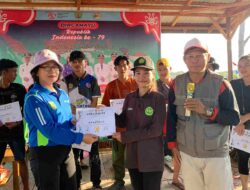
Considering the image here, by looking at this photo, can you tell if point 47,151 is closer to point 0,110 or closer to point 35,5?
point 0,110

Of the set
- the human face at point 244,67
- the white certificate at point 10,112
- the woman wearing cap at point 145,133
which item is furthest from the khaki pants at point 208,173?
the white certificate at point 10,112

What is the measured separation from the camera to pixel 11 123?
4133 mm

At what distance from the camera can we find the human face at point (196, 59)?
2.54 m

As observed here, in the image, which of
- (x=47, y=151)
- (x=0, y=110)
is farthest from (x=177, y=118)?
(x=0, y=110)

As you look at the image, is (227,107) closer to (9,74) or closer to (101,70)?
(9,74)

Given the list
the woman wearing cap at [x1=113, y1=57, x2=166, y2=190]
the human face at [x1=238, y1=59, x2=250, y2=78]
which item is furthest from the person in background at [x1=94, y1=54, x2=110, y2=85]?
the woman wearing cap at [x1=113, y1=57, x2=166, y2=190]

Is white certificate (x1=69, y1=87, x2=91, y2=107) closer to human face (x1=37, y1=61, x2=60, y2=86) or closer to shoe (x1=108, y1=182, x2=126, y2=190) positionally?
shoe (x1=108, y1=182, x2=126, y2=190)

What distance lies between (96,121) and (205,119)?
1065 mm

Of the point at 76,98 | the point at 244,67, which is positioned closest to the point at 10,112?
the point at 76,98

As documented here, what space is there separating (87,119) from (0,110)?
6.04 ft

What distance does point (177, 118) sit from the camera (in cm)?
282

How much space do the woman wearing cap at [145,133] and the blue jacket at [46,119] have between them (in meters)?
0.57

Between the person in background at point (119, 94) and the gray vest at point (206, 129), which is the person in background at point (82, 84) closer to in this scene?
the person in background at point (119, 94)

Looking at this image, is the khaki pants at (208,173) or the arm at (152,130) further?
the arm at (152,130)
